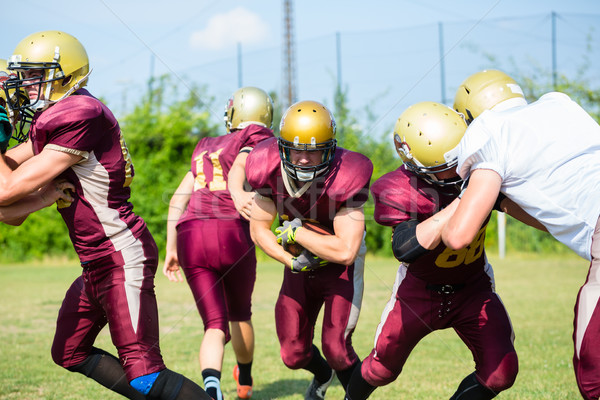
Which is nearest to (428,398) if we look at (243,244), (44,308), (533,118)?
(243,244)

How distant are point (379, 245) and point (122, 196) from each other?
40.7 feet

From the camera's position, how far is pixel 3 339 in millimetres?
6359

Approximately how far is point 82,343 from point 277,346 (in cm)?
297

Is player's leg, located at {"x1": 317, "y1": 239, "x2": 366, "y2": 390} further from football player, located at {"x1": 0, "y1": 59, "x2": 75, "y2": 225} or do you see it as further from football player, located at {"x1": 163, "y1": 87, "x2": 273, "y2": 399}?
football player, located at {"x1": 0, "y1": 59, "x2": 75, "y2": 225}

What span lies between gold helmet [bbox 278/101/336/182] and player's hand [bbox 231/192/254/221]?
1.91 feet

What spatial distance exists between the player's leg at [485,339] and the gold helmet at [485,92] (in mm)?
910

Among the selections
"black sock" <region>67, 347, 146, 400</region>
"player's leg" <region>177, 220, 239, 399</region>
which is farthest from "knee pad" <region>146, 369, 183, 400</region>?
"player's leg" <region>177, 220, 239, 399</region>

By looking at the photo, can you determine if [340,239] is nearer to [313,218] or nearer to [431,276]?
[313,218]

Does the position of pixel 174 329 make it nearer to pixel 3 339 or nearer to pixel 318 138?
pixel 3 339

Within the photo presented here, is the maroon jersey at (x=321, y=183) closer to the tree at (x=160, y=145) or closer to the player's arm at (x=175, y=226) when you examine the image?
the player's arm at (x=175, y=226)

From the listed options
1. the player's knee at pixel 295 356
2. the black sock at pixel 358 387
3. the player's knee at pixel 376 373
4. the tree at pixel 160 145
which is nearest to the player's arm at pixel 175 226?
the player's knee at pixel 295 356

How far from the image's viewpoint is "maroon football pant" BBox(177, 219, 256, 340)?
13.3ft

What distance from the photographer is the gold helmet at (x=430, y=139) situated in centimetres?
295

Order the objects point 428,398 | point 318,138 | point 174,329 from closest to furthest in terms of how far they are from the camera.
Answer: point 318,138
point 428,398
point 174,329
